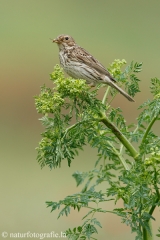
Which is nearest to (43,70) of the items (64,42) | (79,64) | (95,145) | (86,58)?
(64,42)

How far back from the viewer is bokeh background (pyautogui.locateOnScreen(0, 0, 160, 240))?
Result: 10.8 metres

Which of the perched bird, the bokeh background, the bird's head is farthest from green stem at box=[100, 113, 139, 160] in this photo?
the bokeh background

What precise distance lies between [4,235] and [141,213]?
473cm

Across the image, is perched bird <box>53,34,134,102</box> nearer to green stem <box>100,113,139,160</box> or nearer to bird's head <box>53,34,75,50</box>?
bird's head <box>53,34,75,50</box>

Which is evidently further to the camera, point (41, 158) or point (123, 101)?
point (123, 101)

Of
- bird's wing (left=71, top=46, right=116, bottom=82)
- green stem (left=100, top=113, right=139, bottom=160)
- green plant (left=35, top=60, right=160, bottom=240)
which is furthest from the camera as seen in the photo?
bird's wing (left=71, top=46, right=116, bottom=82)

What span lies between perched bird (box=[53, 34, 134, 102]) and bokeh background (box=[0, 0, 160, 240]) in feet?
9.74

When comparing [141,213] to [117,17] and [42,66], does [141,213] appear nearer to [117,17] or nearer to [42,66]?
[42,66]

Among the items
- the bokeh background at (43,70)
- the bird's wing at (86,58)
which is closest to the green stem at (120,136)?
the bird's wing at (86,58)

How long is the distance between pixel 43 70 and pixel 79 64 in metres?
11.8

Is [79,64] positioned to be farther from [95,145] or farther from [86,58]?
[95,145]

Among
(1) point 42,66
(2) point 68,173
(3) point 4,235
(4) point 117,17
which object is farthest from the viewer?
(4) point 117,17

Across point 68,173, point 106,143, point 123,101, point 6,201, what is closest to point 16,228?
point 6,201

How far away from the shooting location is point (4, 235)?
28.2 feet
